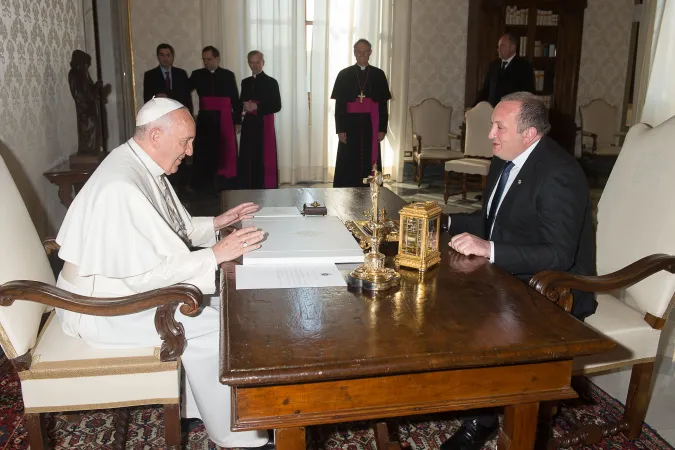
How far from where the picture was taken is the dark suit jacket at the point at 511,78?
835 centimetres

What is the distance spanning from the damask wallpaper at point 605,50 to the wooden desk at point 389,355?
9194mm

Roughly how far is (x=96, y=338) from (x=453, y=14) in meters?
8.44

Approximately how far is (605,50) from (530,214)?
8713 millimetres

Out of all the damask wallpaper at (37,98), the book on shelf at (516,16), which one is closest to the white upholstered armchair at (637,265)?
the damask wallpaper at (37,98)

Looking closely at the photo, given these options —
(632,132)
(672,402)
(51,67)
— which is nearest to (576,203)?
(632,132)

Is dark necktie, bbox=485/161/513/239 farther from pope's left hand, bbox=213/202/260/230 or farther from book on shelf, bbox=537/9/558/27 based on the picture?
book on shelf, bbox=537/9/558/27

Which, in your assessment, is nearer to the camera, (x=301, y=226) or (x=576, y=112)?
(x=301, y=226)

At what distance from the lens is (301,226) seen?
2559mm

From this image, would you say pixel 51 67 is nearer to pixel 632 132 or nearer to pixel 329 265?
pixel 329 265

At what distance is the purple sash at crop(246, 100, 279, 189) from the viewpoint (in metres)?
8.21

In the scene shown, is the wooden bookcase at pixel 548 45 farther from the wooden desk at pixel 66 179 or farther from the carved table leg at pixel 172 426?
the carved table leg at pixel 172 426

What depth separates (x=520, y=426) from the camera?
168cm

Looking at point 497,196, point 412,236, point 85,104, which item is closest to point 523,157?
point 497,196

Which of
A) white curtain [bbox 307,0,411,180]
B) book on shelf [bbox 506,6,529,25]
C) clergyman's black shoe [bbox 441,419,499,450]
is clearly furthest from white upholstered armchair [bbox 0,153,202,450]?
book on shelf [bbox 506,6,529,25]
